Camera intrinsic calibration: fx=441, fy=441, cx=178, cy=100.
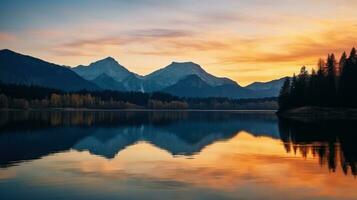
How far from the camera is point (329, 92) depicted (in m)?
147

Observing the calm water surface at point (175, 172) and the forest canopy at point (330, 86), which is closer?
the calm water surface at point (175, 172)

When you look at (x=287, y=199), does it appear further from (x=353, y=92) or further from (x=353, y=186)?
(x=353, y=92)

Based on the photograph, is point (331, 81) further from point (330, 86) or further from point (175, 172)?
point (175, 172)

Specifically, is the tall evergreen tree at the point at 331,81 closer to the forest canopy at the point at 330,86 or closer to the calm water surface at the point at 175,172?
the forest canopy at the point at 330,86

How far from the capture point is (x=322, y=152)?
153 ft

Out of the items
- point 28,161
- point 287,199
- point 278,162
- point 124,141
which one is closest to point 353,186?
point 287,199

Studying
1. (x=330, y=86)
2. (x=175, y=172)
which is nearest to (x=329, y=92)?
(x=330, y=86)

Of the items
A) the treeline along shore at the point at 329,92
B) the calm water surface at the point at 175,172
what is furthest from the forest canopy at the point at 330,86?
the calm water surface at the point at 175,172

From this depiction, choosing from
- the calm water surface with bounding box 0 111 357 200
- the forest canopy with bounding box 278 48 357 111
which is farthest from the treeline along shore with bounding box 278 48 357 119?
the calm water surface with bounding box 0 111 357 200

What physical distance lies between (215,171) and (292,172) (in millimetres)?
5977

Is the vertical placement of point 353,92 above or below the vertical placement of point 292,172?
above

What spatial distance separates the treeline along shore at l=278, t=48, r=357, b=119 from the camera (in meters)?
139

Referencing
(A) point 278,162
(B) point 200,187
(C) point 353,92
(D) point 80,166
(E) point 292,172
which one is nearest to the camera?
(B) point 200,187

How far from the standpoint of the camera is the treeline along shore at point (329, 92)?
455ft
